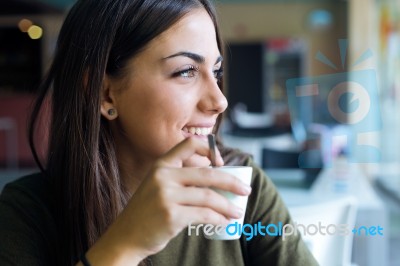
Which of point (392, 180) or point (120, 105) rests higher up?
point (120, 105)

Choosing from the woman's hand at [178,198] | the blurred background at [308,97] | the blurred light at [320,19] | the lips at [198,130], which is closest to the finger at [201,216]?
the woman's hand at [178,198]

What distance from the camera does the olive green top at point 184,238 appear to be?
0.65 m

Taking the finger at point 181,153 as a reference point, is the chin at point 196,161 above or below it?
below

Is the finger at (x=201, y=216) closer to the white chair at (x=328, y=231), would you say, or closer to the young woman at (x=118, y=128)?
the young woman at (x=118, y=128)

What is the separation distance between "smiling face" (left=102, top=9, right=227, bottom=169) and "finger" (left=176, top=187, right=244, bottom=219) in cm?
14

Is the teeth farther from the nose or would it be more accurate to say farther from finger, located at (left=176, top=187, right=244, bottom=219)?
finger, located at (left=176, top=187, right=244, bottom=219)

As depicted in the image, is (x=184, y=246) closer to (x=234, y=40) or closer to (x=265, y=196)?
(x=265, y=196)

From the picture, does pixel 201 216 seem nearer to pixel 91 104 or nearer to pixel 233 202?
pixel 233 202

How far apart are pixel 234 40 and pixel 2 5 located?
3.28 metres

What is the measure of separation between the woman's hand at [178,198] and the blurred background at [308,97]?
252 mm

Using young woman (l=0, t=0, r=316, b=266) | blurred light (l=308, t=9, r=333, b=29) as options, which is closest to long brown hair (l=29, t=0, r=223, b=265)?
young woman (l=0, t=0, r=316, b=266)

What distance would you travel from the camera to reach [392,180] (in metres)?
4.30

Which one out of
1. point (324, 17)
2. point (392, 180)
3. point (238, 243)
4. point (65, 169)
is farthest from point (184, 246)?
point (324, 17)

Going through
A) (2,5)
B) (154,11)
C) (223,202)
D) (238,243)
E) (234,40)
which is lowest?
(238,243)
